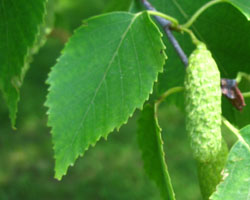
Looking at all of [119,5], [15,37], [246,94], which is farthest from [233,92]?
[119,5]

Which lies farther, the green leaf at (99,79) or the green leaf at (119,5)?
the green leaf at (119,5)

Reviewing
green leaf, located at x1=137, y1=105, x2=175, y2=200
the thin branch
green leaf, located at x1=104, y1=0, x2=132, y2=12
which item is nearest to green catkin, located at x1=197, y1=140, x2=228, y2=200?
green leaf, located at x1=137, y1=105, x2=175, y2=200

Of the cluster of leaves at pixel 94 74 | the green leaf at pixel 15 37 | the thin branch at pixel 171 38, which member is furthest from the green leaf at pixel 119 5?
the green leaf at pixel 15 37

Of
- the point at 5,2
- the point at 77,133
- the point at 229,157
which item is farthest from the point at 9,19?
the point at 229,157

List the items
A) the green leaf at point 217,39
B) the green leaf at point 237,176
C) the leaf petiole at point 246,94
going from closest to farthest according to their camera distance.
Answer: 1. the green leaf at point 237,176
2. the leaf petiole at point 246,94
3. the green leaf at point 217,39

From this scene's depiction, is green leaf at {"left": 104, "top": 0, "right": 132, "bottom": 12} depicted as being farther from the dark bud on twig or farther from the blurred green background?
the blurred green background

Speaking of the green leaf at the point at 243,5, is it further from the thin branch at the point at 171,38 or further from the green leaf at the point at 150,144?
the green leaf at the point at 150,144

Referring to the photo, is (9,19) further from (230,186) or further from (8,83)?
(230,186)
